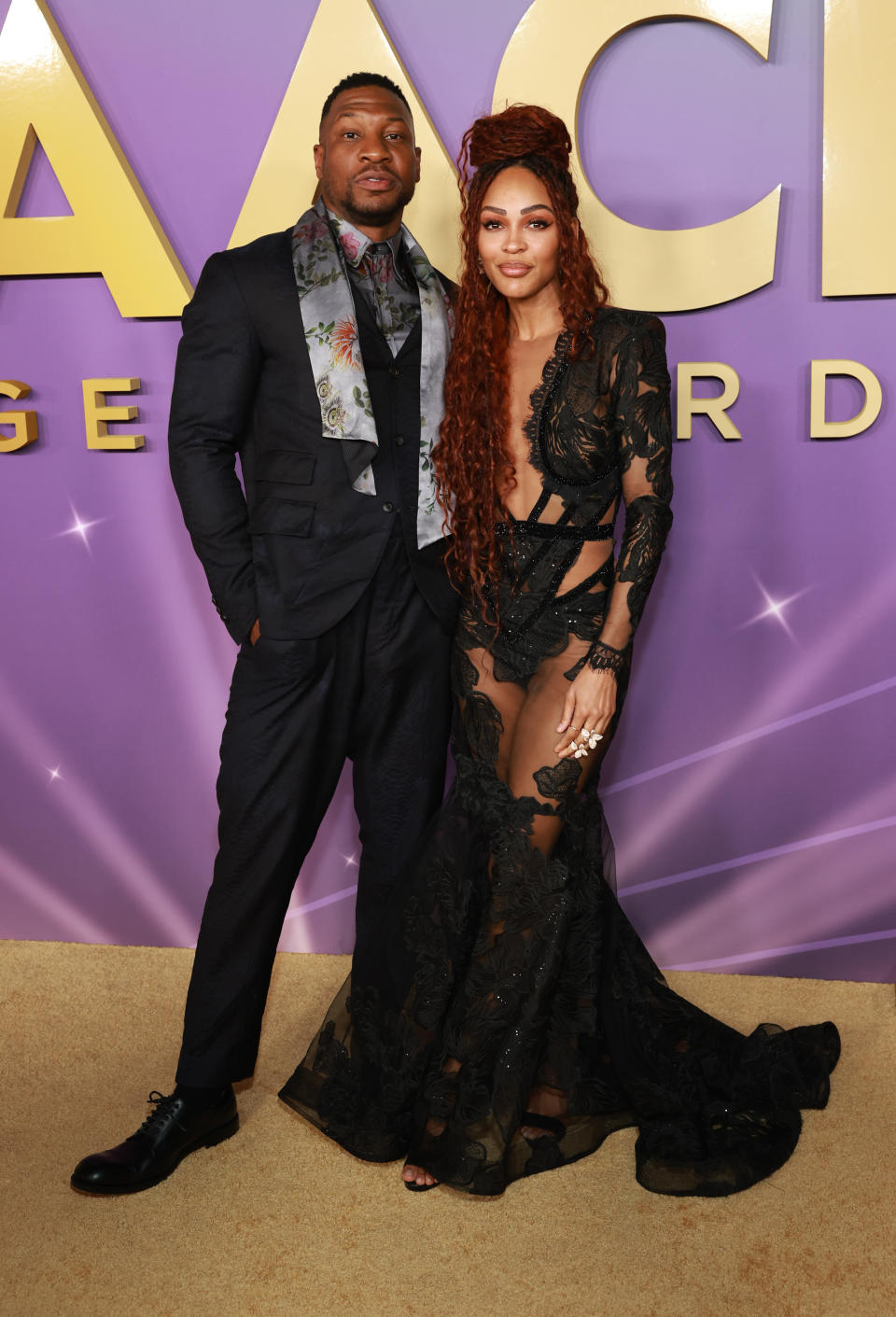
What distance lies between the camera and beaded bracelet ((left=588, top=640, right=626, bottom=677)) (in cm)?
211

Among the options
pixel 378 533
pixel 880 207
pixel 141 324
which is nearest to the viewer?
pixel 378 533

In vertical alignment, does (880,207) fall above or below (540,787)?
above

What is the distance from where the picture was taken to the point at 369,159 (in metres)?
2.18

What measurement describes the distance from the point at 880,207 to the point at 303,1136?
7.85ft

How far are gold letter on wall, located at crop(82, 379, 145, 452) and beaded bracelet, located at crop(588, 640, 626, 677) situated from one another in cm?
140

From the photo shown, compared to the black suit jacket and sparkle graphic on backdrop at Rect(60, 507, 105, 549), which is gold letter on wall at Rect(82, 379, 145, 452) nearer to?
sparkle graphic on backdrop at Rect(60, 507, 105, 549)

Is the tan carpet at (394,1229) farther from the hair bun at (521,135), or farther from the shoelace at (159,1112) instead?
the hair bun at (521,135)

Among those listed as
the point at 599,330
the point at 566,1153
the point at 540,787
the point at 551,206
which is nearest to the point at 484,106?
the point at 551,206

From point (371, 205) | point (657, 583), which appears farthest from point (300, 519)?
point (657, 583)

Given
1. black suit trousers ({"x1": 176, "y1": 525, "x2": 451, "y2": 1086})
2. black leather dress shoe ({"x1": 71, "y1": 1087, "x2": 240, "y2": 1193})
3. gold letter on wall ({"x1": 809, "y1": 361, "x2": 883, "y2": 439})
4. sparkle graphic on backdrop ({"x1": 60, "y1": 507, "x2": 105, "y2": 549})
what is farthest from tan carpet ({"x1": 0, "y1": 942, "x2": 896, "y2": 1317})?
gold letter on wall ({"x1": 809, "y1": 361, "x2": 883, "y2": 439})

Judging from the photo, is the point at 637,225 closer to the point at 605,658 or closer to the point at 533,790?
the point at 605,658

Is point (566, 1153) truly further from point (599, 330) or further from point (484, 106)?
point (484, 106)

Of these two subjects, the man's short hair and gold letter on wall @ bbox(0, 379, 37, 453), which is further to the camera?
gold letter on wall @ bbox(0, 379, 37, 453)

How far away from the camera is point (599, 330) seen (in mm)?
2113
